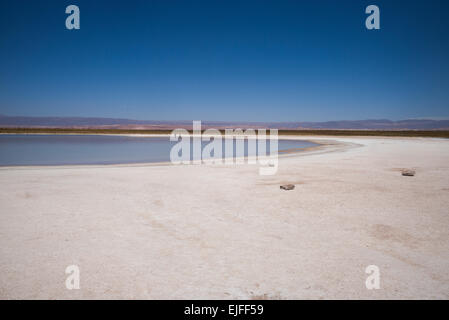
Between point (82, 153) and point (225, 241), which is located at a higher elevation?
point (82, 153)

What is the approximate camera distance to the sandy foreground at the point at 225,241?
10.5 ft

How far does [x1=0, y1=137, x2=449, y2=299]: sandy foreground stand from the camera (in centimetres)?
321

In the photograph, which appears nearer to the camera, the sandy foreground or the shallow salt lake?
the sandy foreground

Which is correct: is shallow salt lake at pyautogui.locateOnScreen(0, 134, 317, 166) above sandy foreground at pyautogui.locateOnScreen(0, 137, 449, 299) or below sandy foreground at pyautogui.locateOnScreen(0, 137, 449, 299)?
above

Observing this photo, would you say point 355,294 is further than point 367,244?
No

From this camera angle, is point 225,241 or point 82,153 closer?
point 225,241

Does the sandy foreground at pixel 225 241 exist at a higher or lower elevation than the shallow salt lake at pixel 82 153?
lower

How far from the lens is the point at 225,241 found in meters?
4.44

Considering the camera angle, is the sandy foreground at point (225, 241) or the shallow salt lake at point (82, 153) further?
A: the shallow salt lake at point (82, 153)

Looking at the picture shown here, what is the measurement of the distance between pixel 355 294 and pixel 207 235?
233cm

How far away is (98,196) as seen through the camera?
7.26 m
